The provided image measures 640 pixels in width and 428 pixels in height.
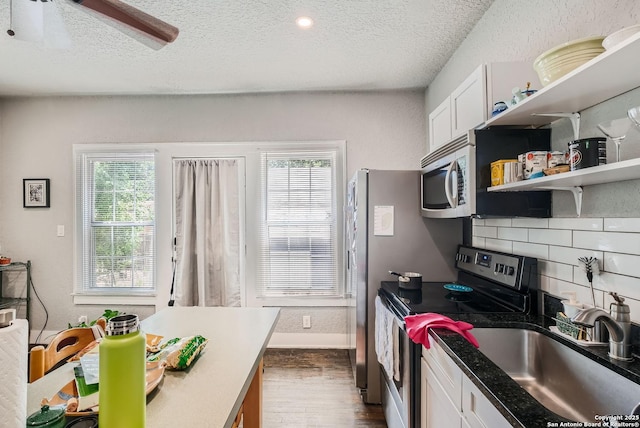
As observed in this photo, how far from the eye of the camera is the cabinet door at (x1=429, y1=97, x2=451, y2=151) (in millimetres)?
2014

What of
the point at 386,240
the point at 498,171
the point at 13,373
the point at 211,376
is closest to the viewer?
the point at 13,373

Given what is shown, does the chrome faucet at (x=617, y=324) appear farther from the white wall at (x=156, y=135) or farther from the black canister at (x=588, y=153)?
the white wall at (x=156, y=135)

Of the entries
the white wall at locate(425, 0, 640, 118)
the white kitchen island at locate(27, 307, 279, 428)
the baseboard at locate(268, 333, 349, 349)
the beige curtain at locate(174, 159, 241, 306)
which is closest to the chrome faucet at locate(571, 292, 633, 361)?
the white wall at locate(425, 0, 640, 118)

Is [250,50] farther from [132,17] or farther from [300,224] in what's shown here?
[300,224]

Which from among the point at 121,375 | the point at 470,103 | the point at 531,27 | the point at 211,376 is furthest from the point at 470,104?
the point at 121,375

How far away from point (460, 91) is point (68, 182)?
3805mm

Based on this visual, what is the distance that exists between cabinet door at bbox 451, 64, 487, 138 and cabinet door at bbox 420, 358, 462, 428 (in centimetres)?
121

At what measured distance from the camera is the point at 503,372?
100cm

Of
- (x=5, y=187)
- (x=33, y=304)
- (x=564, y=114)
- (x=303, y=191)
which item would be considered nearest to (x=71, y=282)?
(x=33, y=304)

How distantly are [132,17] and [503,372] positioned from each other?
6.03 feet

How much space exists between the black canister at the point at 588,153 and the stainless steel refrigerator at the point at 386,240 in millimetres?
1178

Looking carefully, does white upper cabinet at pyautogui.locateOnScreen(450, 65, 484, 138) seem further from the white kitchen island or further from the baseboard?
the baseboard

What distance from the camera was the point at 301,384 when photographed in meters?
2.57

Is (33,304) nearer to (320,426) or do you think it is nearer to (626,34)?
(320,426)
